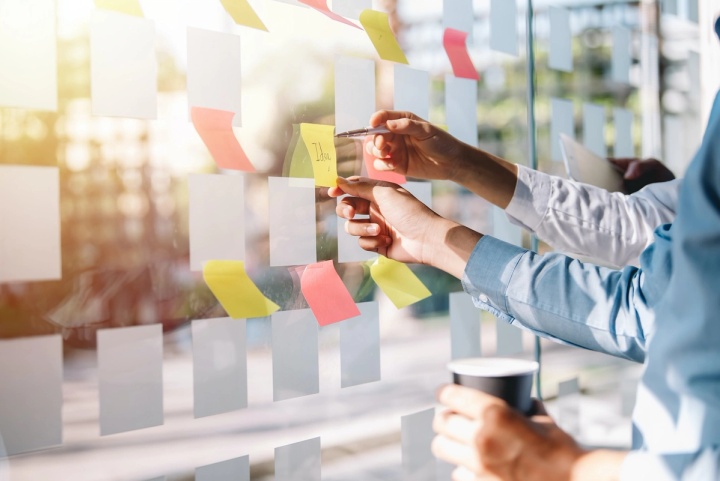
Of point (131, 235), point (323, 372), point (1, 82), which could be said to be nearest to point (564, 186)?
point (323, 372)

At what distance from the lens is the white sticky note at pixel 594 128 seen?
6.48 ft

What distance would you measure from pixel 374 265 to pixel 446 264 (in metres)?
0.32

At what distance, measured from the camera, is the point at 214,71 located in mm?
1138

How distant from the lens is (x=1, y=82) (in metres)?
0.91

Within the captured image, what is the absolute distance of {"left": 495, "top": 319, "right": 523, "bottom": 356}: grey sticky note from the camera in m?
1.72

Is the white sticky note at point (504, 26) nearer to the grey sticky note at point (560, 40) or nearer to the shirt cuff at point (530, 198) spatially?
the grey sticky note at point (560, 40)

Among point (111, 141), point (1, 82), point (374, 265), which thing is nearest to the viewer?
point (1, 82)

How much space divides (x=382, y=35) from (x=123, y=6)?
0.59 m

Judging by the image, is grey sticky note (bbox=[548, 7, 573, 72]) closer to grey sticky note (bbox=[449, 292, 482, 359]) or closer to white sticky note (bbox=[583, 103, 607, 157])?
white sticky note (bbox=[583, 103, 607, 157])

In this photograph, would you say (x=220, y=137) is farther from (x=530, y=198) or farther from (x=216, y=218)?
(x=530, y=198)

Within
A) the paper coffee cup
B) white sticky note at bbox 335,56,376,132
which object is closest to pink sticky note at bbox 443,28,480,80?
white sticky note at bbox 335,56,376,132

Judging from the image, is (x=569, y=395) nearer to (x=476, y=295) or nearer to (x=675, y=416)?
(x=476, y=295)

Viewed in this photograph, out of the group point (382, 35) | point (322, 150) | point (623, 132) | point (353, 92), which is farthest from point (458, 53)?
point (623, 132)

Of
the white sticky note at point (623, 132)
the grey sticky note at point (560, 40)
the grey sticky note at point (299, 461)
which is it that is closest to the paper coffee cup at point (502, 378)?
the grey sticky note at point (299, 461)
